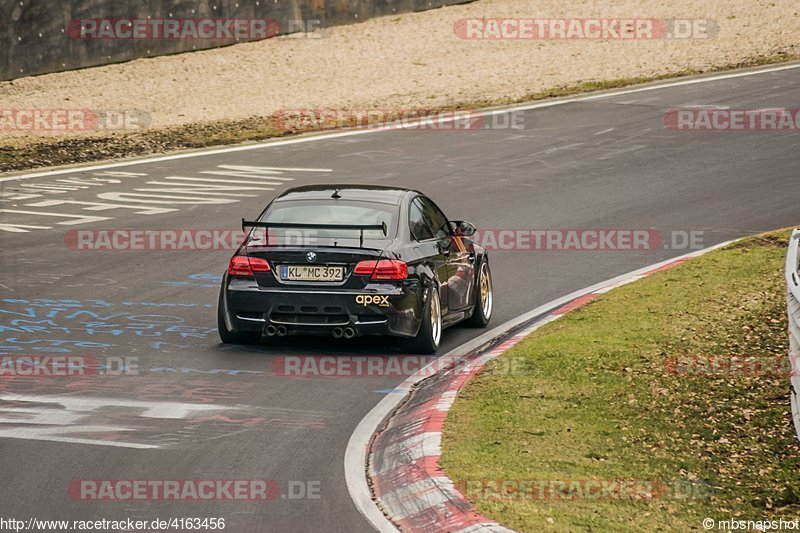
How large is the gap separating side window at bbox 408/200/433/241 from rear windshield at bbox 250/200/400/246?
21 cm

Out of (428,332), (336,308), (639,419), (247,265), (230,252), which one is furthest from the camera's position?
(230,252)

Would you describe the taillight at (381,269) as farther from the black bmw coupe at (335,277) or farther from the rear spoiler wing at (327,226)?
the rear spoiler wing at (327,226)

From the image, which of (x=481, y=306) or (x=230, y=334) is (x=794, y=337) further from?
(x=230, y=334)

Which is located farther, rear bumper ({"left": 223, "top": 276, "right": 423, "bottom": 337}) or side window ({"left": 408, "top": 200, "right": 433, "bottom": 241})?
side window ({"left": 408, "top": 200, "right": 433, "bottom": 241})

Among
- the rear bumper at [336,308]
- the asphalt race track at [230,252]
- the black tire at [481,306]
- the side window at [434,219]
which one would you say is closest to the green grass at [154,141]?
the asphalt race track at [230,252]

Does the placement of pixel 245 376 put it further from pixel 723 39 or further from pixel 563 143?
pixel 723 39

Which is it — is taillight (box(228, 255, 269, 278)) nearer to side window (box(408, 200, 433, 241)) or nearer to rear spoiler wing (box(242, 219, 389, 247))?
rear spoiler wing (box(242, 219, 389, 247))

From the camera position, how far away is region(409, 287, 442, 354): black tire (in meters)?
12.2

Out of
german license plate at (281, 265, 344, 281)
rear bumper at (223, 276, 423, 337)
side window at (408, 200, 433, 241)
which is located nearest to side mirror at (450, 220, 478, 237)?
side window at (408, 200, 433, 241)

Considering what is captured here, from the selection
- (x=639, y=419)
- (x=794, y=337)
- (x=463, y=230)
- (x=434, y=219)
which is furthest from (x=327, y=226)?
(x=794, y=337)

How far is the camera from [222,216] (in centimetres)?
1955

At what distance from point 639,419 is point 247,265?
13.7 ft

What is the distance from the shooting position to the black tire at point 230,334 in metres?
12.2

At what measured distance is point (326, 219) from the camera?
12453 mm
